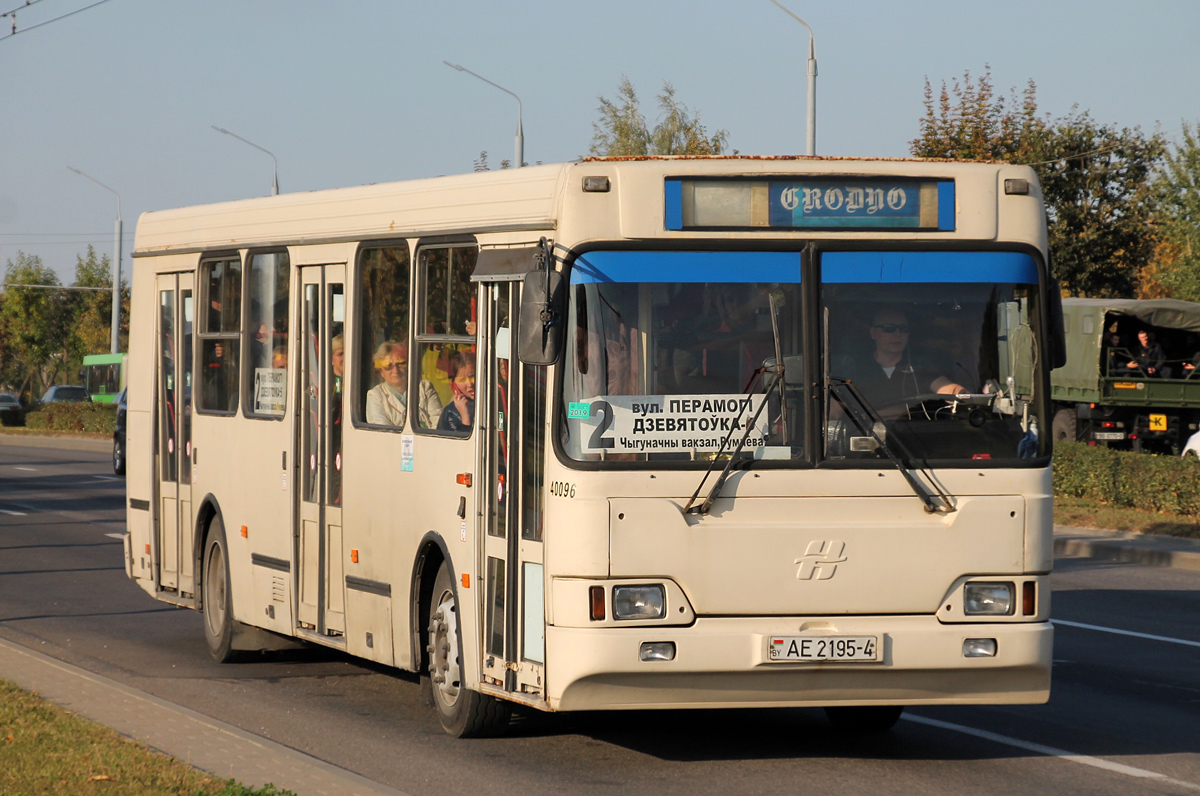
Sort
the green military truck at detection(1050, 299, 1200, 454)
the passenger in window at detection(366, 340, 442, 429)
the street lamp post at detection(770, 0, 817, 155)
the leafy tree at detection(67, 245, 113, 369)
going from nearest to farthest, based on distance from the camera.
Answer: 1. the passenger in window at detection(366, 340, 442, 429)
2. the street lamp post at detection(770, 0, 817, 155)
3. the green military truck at detection(1050, 299, 1200, 454)
4. the leafy tree at detection(67, 245, 113, 369)

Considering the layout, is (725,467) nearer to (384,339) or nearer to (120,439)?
(384,339)

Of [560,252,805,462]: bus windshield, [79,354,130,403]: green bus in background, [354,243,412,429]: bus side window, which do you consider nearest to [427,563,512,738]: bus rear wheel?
[354,243,412,429]: bus side window

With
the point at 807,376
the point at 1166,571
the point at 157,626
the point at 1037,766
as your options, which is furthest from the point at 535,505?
the point at 1166,571

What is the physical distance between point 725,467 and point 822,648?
2.91ft

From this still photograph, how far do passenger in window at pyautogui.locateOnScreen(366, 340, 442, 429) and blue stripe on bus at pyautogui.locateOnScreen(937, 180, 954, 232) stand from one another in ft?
9.22

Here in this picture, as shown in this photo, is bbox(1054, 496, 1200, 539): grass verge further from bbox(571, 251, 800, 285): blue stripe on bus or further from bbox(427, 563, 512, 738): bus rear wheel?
bbox(571, 251, 800, 285): blue stripe on bus

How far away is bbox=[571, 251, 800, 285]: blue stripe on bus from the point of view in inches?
284

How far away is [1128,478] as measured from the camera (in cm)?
2306

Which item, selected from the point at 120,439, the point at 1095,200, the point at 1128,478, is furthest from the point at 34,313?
the point at 1128,478

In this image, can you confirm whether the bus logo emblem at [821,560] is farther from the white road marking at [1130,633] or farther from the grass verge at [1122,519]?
the grass verge at [1122,519]

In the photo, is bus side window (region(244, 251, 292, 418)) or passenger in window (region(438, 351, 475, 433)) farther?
bus side window (region(244, 251, 292, 418))

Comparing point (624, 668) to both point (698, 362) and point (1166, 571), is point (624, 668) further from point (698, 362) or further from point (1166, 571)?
point (1166, 571)

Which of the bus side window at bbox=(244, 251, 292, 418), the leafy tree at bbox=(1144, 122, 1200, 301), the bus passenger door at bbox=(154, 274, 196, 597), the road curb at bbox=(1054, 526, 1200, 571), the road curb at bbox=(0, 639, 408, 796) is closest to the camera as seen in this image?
the road curb at bbox=(0, 639, 408, 796)

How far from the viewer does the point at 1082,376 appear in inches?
1271
